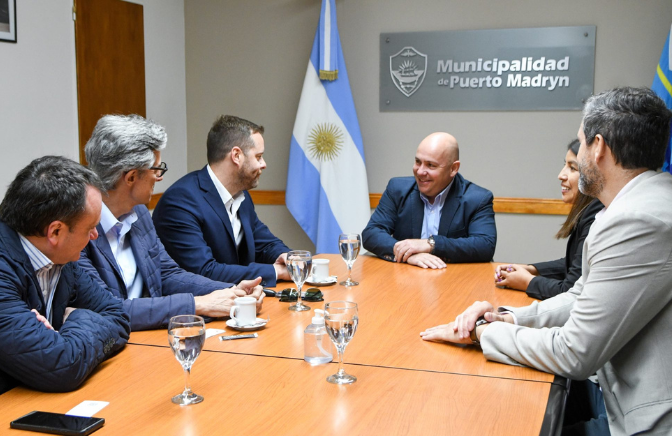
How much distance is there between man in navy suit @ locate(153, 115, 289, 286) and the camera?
272 cm

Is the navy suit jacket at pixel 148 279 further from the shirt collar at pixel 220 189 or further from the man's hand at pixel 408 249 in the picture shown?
the man's hand at pixel 408 249

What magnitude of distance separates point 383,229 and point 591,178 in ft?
5.77

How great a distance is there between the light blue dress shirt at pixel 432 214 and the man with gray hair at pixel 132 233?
1.43 m

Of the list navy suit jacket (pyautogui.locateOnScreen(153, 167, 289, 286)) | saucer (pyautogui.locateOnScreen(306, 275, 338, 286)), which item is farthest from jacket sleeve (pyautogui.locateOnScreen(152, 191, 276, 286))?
saucer (pyautogui.locateOnScreen(306, 275, 338, 286))

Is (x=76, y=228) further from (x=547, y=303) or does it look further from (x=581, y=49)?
(x=581, y=49)

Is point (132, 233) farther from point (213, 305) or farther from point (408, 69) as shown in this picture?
point (408, 69)

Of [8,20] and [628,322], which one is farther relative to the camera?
[8,20]

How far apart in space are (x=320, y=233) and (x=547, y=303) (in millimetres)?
3040

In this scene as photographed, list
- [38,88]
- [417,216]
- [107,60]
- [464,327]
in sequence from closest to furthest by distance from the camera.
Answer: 1. [464,327]
2. [417,216]
3. [38,88]
4. [107,60]

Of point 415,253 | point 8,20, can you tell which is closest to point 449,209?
point 415,253

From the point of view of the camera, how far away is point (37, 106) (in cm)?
375

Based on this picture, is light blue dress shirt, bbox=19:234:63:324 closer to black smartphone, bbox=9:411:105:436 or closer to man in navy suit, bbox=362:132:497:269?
black smartphone, bbox=9:411:105:436

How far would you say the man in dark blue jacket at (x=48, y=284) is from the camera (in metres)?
1.42

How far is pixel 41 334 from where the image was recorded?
143cm
